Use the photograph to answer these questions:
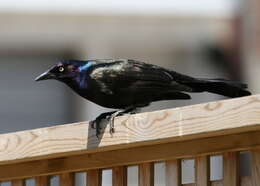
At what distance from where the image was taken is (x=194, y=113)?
3734 millimetres

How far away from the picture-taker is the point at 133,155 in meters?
4.02

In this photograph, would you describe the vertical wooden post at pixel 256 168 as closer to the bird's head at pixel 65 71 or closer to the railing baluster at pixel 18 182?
the railing baluster at pixel 18 182

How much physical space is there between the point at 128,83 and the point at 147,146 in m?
0.72

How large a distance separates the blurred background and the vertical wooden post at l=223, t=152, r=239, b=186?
5594 mm

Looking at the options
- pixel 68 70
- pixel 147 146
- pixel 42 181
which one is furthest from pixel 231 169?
pixel 68 70

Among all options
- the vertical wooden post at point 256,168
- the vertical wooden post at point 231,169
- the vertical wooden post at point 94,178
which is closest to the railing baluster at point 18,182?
the vertical wooden post at point 94,178

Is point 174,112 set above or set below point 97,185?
above

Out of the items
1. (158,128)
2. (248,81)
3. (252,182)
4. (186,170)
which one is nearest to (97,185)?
(158,128)

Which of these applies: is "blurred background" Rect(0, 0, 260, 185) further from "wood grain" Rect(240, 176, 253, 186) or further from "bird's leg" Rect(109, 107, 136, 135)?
"wood grain" Rect(240, 176, 253, 186)

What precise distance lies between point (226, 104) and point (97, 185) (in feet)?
2.39

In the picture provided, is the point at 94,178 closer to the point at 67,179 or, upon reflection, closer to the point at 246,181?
the point at 67,179

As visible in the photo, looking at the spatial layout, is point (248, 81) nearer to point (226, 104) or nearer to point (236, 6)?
point (236, 6)

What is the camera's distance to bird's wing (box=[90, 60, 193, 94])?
14.8ft

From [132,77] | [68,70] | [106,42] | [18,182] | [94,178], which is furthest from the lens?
[106,42]
